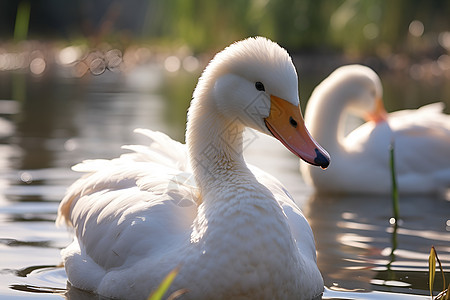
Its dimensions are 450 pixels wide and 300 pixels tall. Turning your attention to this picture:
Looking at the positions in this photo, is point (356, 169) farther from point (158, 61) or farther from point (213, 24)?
point (158, 61)

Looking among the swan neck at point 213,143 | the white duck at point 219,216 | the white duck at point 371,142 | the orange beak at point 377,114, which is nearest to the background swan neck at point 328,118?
the white duck at point 371,142

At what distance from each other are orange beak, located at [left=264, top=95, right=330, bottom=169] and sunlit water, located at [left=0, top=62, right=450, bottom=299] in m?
0.81

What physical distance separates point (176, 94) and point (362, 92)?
27.3ft

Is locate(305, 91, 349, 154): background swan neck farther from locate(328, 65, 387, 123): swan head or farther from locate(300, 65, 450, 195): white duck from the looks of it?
locate(328, 65, 387, 123): swan head

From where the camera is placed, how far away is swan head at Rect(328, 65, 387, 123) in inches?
313

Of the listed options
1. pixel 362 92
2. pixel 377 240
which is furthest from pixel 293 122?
pixel 362 92

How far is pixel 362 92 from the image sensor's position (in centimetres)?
801

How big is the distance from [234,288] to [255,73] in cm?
99

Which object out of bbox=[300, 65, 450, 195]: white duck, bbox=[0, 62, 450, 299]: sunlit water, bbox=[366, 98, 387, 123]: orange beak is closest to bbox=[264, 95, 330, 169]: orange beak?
bbox=[0, 62, 450, 299]: sunlit water

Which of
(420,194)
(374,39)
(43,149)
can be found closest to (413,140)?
(420,194)

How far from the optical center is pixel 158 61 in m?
25.5

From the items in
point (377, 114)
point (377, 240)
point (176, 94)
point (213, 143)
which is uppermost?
point (176, 94)

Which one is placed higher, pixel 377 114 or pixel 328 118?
pixel 377 114

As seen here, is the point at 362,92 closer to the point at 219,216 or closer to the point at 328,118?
the point at 328,118
